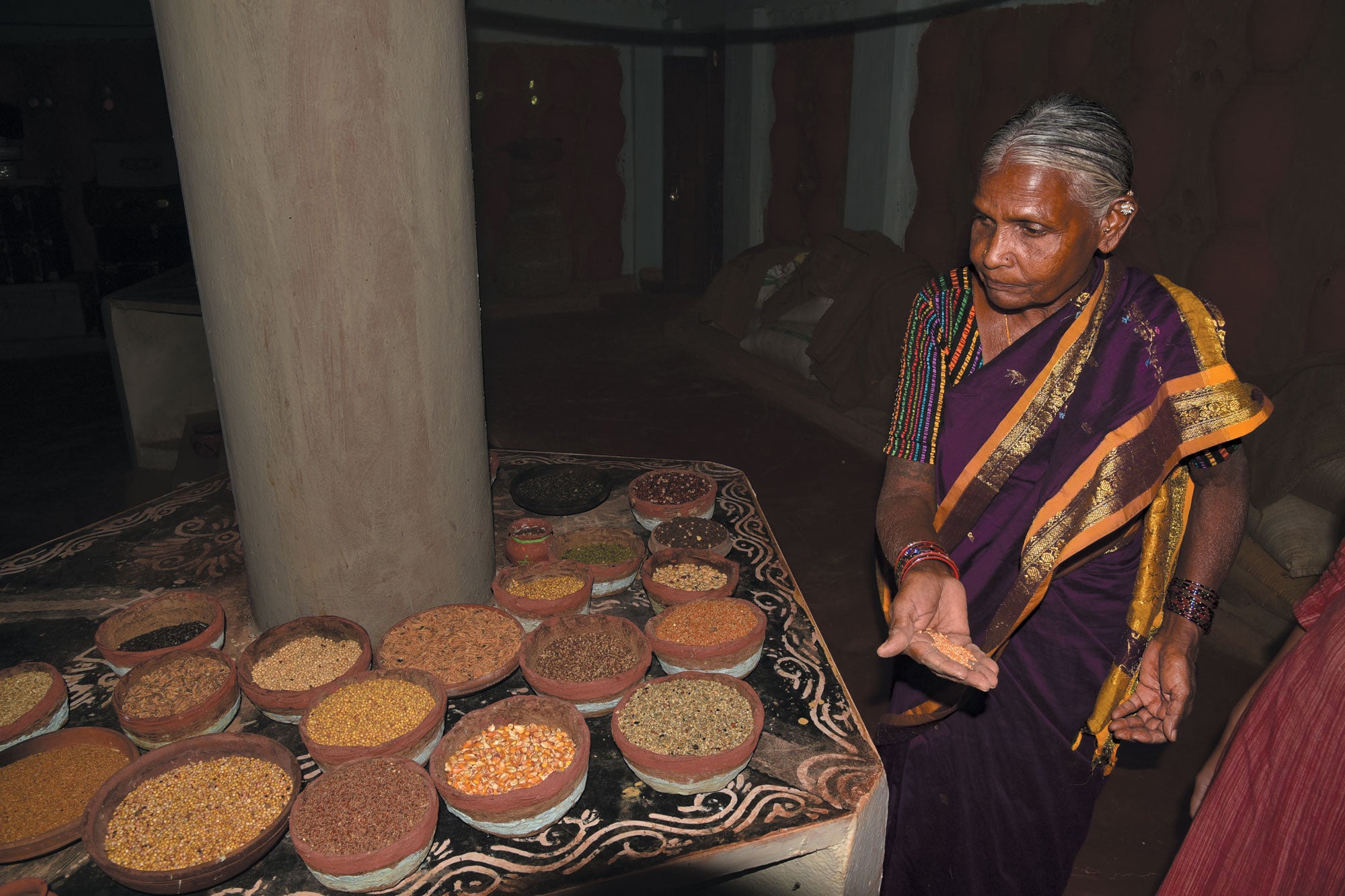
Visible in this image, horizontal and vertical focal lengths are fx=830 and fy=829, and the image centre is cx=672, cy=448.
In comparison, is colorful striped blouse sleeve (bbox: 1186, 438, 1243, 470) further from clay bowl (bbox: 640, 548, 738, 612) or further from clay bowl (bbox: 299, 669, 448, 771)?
clay bowl (bbox: 299, 669, 448, 771)

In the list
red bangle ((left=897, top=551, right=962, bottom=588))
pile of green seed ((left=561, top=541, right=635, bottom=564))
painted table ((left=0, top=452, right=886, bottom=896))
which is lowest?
painted table ((left=0, top=452, right=886, bottom=896))

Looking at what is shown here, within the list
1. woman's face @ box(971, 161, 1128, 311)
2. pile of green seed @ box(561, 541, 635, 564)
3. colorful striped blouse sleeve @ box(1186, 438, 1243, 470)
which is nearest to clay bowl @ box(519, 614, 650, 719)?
pile of green seed @ box(561, 541, 635, 564)

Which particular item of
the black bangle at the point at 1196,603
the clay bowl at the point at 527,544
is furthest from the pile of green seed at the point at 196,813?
the black bangle at the point at 1196,603

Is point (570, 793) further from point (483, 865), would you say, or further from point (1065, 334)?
point (1065, 334)

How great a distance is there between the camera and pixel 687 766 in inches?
68.9

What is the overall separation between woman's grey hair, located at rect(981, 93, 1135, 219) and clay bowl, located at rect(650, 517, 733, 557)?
4.72 ft

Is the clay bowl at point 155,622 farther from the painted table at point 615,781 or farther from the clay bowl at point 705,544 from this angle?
the clay bowl at point 705,544

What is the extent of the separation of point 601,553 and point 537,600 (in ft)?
1.46

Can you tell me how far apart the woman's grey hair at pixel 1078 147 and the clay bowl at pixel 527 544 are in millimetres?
1754

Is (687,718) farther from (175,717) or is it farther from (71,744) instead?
(71,744)

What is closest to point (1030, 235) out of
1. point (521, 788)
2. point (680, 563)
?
point (680, 563)

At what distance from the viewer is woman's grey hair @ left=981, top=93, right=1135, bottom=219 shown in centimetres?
157

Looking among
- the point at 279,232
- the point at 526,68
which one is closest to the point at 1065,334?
the point at 279,232

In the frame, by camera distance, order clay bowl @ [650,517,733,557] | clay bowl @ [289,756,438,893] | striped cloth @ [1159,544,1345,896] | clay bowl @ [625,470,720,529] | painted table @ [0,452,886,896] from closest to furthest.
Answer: striped cloth @ [1159,544,1345,896]
clay bowl @ [289,756,438,893]
painted table @ [0,452,886,896]
clay bowl @ [650,517,733,557]
clay bowl @ [625,470,720,529]
